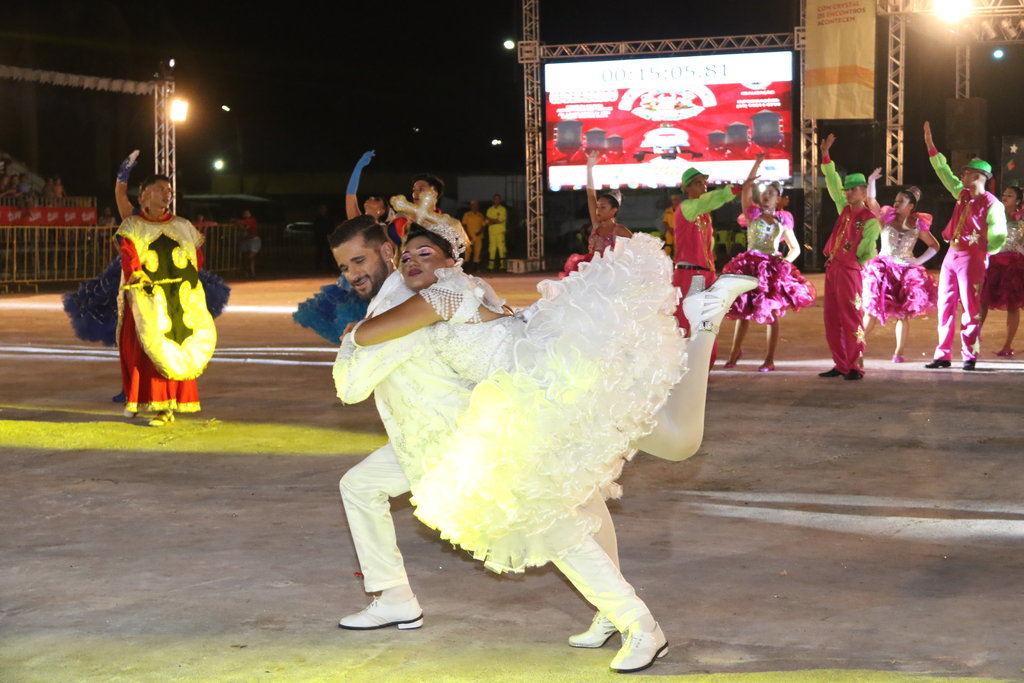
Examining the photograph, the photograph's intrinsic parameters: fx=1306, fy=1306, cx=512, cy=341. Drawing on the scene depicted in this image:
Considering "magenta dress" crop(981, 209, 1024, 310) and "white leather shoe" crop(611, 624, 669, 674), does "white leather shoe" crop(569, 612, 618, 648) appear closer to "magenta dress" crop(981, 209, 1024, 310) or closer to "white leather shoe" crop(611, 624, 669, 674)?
"white leather shoe" crop(611, 624, 669, 674)

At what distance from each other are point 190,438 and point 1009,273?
9.14 meters

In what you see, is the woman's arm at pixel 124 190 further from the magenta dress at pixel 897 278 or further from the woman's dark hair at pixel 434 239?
the magenta dress at pixel 897 278

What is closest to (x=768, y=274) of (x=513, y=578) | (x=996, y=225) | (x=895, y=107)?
(x=996, y=225)

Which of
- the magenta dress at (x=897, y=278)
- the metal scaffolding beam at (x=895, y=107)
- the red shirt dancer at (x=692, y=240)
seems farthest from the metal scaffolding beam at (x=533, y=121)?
the red shirt dancer at (x=692, y=240)

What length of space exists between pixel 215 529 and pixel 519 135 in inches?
1841

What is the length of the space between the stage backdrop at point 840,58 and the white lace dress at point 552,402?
76.1ft

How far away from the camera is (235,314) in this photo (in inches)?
758

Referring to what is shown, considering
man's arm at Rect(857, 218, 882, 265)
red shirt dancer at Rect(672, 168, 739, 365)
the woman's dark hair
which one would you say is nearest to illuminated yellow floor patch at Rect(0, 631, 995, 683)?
the woman's dark hair

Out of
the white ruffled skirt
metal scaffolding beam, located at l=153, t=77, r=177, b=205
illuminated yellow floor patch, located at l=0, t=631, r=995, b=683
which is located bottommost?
illuminated yellow floor patch, located at l=0, t=631, r=995, b=683

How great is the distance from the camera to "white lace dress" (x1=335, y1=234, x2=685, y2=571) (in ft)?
13.4

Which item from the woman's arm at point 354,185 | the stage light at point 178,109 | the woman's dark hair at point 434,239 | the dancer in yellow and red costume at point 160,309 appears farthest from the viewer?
the stage light at point 178,109

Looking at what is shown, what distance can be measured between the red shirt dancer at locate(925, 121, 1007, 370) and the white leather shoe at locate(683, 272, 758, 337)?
8.85 meters

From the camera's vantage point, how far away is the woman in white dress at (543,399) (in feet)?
13.4

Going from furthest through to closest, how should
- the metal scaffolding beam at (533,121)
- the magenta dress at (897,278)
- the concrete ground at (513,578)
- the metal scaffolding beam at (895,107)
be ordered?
the metal scaffolding beam at (533,121)
the metal scaffolding beam at (895,107)
the magenta dress at (897,278)
the concrete ground at (513,578)
